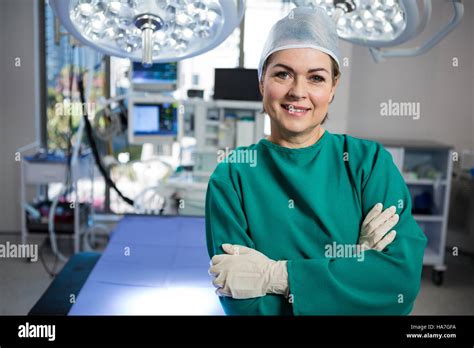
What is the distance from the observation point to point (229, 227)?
116 cm

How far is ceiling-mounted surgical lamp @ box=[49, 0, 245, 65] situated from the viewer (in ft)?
3.13

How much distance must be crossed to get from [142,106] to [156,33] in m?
1.51

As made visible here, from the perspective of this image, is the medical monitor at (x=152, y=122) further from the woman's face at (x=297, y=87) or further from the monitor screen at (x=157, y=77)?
the woman's face at (x=297, y=87)

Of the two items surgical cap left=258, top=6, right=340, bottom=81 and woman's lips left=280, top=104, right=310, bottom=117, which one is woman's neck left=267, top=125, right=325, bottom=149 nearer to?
woman's lips left=280, top=104, right=310, bottom=117

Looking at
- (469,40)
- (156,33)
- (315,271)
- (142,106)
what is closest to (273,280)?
(315,271)

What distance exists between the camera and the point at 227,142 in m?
2.53

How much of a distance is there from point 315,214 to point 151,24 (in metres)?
0.57

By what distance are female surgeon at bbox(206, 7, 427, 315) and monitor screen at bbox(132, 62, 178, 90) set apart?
1.42 m

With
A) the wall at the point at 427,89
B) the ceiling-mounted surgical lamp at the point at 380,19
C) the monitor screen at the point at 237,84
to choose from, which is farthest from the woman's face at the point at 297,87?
the monitor screen at the point at 237,84

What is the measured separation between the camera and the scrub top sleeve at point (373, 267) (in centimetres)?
113

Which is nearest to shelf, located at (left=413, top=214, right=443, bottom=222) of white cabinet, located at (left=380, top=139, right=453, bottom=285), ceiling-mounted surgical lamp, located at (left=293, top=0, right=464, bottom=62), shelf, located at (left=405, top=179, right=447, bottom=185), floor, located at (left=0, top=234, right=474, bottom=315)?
white cabinet, located at (left=380, top=139, right=453, bottom=285)

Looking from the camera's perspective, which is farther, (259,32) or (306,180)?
(259,32)

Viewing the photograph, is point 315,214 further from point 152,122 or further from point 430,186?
point 430,186

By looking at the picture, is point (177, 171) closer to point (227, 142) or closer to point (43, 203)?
point (227, 142)
